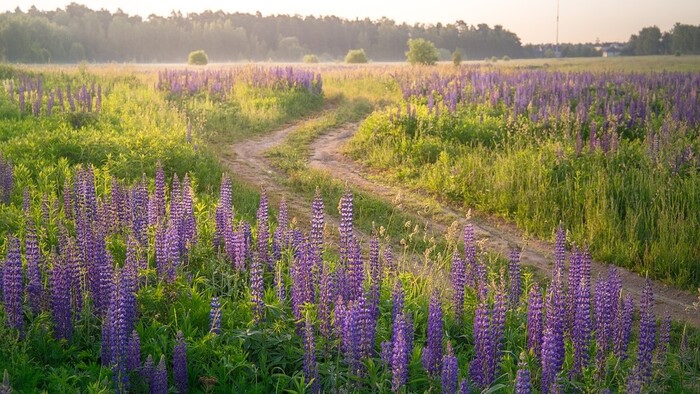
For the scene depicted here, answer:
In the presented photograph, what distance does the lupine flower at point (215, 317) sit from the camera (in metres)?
5.03

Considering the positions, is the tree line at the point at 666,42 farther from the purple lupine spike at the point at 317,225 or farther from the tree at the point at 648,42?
the purple lupine spike at the point at 317,225

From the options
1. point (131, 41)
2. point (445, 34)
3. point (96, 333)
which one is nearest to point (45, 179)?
point (96, 333)

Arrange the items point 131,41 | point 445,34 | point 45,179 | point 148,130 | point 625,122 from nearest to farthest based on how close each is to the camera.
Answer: point 45,179 → point 148,130 → point 625,122 → point 131,41 → point 445,34

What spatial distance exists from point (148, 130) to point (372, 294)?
912 centimetres

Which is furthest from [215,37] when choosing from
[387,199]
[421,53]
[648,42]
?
[387,199]

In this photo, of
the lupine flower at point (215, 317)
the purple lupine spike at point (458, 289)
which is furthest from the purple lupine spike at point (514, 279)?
the lupine flower at point (215, 317)

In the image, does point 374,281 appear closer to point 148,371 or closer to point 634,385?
point 148,371

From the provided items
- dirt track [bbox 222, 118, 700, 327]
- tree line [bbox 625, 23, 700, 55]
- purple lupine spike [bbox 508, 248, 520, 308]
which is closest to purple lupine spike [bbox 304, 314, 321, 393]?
purple lupine spike [bbox 508, 248, 520, 308]

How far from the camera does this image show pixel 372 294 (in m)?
5.41

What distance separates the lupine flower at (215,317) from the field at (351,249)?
0.02 m

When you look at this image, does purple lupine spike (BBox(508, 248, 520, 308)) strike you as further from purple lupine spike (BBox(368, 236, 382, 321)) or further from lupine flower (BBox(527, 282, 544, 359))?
purple lupine spike (BBox(368, 236, 382, 321))

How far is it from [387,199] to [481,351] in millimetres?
6726

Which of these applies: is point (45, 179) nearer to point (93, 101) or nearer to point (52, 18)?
point (93, 101)

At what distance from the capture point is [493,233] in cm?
978
